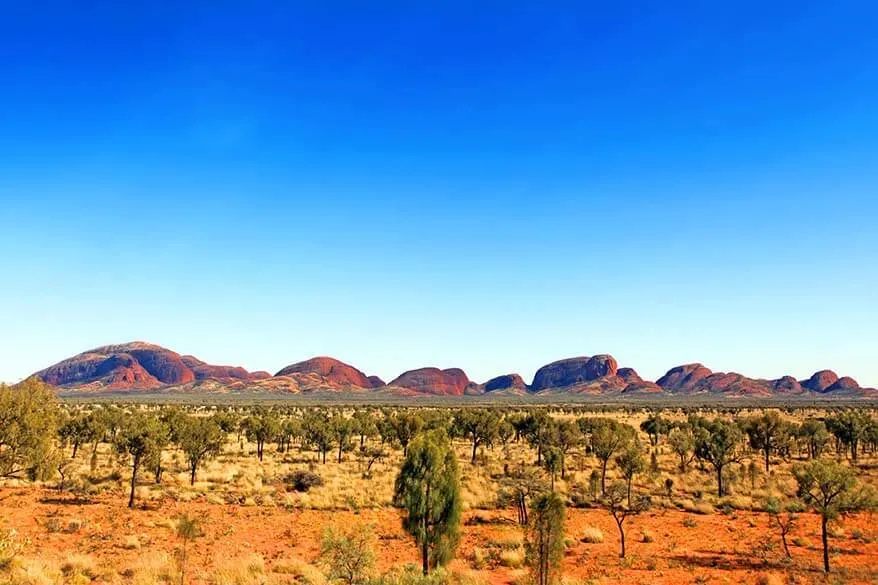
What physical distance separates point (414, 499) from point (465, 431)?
3871 centimetres

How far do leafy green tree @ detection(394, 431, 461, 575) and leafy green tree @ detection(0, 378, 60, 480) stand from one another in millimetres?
14569

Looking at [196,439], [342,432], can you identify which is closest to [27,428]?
[196,439]

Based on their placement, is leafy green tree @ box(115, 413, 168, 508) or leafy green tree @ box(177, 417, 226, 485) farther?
leafy green tree @ box(177, 417, 226, 485)

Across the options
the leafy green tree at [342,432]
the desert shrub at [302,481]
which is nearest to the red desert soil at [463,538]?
the desert shrub at [302,481]

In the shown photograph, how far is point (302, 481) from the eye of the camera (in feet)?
137

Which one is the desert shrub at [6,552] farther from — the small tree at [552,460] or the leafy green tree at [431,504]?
the small tree at [552,460]

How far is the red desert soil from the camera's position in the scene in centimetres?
2350

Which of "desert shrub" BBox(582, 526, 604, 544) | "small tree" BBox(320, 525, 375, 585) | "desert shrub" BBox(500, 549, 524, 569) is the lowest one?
"desert shrub" BBox(582, 526, 604, 544)

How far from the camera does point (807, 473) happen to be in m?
26.1

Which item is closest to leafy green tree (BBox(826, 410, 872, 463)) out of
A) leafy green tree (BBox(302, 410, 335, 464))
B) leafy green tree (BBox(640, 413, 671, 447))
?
leafy green tree (BBox(640, 413, 671, 447))

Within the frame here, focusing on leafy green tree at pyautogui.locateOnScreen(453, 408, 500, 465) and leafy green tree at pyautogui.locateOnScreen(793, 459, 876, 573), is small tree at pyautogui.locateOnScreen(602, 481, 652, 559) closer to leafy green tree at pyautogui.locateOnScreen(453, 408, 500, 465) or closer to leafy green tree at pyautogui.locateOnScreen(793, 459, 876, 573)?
leafy green tree at pyautogui.locateOnScreen(793, 459, 876, 573)

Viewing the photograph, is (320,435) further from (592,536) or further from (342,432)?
(592,536)

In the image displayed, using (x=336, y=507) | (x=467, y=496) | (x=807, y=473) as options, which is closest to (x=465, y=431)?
(x=467, y=496)

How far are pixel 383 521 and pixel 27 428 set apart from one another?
19.0 m
